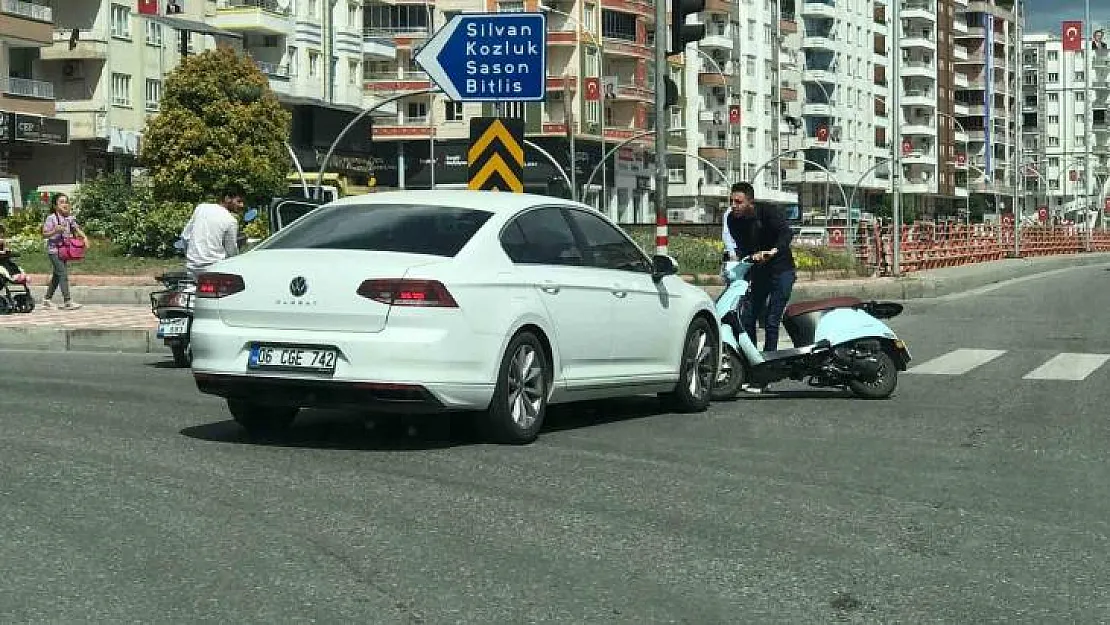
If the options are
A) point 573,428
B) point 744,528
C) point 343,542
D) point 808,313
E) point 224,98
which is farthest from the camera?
point 224,98

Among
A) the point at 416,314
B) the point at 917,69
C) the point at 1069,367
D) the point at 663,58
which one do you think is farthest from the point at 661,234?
the point at 917,69

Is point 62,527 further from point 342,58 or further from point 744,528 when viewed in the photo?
point 342,58

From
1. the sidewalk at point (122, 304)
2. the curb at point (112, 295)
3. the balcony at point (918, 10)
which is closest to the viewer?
the sidewalk at point (122, 304)

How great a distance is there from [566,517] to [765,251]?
7404 millimetres

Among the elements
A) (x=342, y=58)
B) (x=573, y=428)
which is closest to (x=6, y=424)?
(x=573, y=428)

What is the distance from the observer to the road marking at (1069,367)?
15.5 metres

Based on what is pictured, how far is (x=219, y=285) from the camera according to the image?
9.98m

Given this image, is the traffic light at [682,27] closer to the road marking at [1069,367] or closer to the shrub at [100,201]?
the road marking at [1069,367]

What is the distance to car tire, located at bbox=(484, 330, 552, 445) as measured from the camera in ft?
32.7

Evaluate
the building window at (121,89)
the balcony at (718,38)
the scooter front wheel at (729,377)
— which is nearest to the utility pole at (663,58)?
the scooter front wheel at (729,377)

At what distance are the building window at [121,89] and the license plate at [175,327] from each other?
168ft

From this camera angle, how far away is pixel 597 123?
285 ft

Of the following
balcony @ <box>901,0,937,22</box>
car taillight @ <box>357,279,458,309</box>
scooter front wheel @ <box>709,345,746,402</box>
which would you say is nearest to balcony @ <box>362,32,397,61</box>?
balcony @ <box>901,0,937,22</box>

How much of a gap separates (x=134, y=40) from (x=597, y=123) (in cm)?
2719
